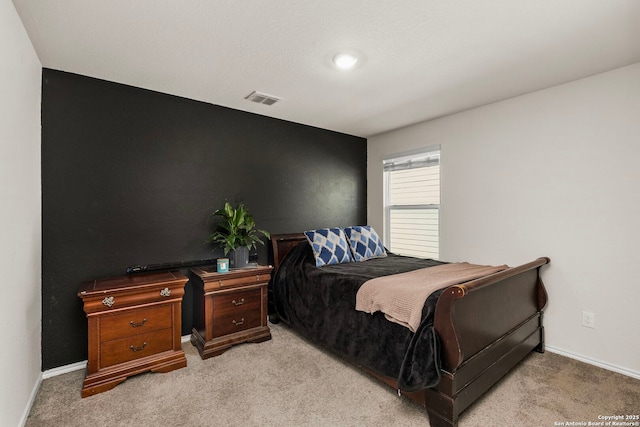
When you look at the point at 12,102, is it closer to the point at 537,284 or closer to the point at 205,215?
the point at 205,215

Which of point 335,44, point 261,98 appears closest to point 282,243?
point 261,98

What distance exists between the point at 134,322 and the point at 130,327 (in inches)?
1.6

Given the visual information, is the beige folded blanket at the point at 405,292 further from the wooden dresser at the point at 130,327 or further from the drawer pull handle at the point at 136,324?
the drawer pull handle at the point at 136,324

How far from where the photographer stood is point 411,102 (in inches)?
124

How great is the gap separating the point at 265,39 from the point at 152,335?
235cm

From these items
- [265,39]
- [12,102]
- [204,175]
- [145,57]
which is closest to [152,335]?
[204,175]

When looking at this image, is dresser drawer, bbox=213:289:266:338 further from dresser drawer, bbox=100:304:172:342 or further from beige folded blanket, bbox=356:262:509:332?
beige folded blanket, bbox=356:262:509:332

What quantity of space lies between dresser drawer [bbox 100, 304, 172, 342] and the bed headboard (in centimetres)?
130

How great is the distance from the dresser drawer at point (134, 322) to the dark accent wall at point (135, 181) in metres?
0.51

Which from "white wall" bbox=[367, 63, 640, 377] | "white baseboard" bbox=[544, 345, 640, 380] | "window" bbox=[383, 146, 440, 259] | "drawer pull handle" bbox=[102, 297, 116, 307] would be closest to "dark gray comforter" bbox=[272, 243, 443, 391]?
"window" bbox=[383, 146, 440, 259]

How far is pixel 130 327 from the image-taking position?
7.52 feet

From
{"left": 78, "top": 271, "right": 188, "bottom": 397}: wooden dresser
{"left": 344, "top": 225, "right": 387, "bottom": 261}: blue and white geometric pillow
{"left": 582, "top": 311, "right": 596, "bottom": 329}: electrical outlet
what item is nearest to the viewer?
{"left": 78, "top": 271, "right": 188, "bottom": 397}: wooden dresser

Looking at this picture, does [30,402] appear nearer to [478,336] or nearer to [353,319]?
[353,319]

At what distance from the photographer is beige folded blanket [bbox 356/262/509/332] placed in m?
1.97
